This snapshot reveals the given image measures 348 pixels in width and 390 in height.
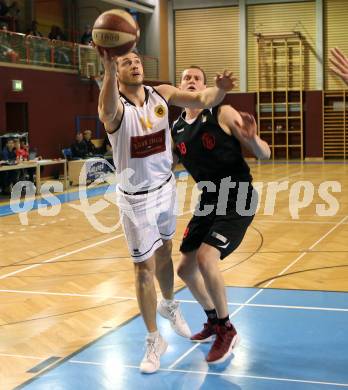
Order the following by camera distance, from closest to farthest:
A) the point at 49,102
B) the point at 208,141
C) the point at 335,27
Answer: the point at 208,141, the point at 49,102, the point at 335,27

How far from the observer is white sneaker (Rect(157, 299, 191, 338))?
5.42 meters

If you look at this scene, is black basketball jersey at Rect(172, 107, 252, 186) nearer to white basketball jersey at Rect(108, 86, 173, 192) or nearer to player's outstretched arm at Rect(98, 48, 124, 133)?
white basketball jersey at Rect(108, 86, 173, 192)

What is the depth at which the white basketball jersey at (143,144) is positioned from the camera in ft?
15.8

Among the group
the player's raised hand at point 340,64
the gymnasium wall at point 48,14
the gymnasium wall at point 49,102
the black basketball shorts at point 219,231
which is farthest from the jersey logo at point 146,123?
the gymnasium wall at point 48,14

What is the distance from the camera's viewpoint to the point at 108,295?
276 inches

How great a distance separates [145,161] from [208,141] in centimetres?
52

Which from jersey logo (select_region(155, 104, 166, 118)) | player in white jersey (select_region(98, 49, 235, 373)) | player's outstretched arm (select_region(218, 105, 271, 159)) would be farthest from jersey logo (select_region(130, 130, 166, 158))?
player's outstretched arm (select_region(218, 105, 271, 159))

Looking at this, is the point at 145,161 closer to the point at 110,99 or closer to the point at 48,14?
the point at 110,99

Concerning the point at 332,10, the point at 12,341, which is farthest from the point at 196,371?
the point at 332,10

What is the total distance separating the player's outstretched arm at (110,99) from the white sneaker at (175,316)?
1542mm

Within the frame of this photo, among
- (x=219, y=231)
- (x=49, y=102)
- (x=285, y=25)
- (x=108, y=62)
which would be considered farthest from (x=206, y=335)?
(x=285, y=25)

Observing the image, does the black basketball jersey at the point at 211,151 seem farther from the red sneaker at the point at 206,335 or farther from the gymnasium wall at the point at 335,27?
the gymnasium wall at the point at 335,27

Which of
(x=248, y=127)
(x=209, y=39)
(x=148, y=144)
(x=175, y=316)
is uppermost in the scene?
(x=209, y=39)

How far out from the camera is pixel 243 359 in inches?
199
